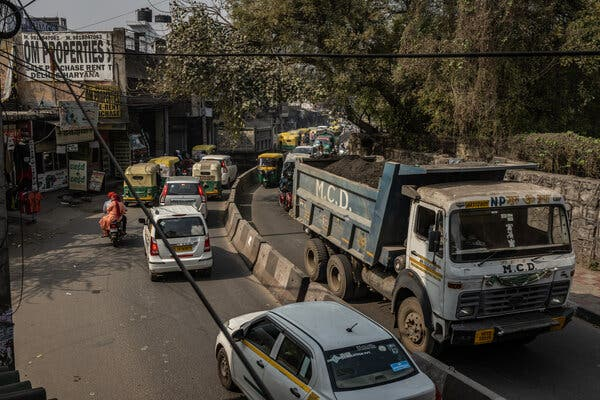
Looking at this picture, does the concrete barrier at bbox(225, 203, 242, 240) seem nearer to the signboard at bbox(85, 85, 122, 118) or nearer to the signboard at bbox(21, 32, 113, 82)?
the signboard at bbox(85, 85, 122, 118)

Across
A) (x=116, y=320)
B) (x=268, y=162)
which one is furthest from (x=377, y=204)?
(x=268, y=162)

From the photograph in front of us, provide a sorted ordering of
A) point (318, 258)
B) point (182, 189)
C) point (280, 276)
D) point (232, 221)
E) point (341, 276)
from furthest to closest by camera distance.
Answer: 1. point (182, 189)
2. point (232, 221)
3. point (318, 258)
4. point (280, 276)
5. point (341, 276)

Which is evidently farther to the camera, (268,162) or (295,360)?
(268,162)

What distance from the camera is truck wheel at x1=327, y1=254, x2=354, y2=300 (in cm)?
1197

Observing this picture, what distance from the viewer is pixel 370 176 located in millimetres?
12078

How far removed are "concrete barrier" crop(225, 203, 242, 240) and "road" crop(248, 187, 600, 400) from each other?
821 cm

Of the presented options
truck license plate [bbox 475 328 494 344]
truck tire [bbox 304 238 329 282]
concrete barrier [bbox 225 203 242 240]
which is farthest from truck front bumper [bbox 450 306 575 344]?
concrete barrier [bbox 225 203 242 240]

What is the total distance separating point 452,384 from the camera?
7312 millimetres

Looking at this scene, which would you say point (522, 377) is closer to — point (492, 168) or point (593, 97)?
point (492, 168)

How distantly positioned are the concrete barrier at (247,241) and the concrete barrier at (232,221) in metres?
0.45

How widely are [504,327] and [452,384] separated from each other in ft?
4.90

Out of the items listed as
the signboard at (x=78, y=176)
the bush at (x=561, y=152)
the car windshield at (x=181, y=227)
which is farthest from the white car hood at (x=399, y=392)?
the signboard at (x=78, y=176)

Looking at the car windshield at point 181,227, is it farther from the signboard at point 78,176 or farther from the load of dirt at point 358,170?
the signboard at point 78,176

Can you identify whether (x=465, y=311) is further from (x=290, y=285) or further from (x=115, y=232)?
(x=115, y=232)
